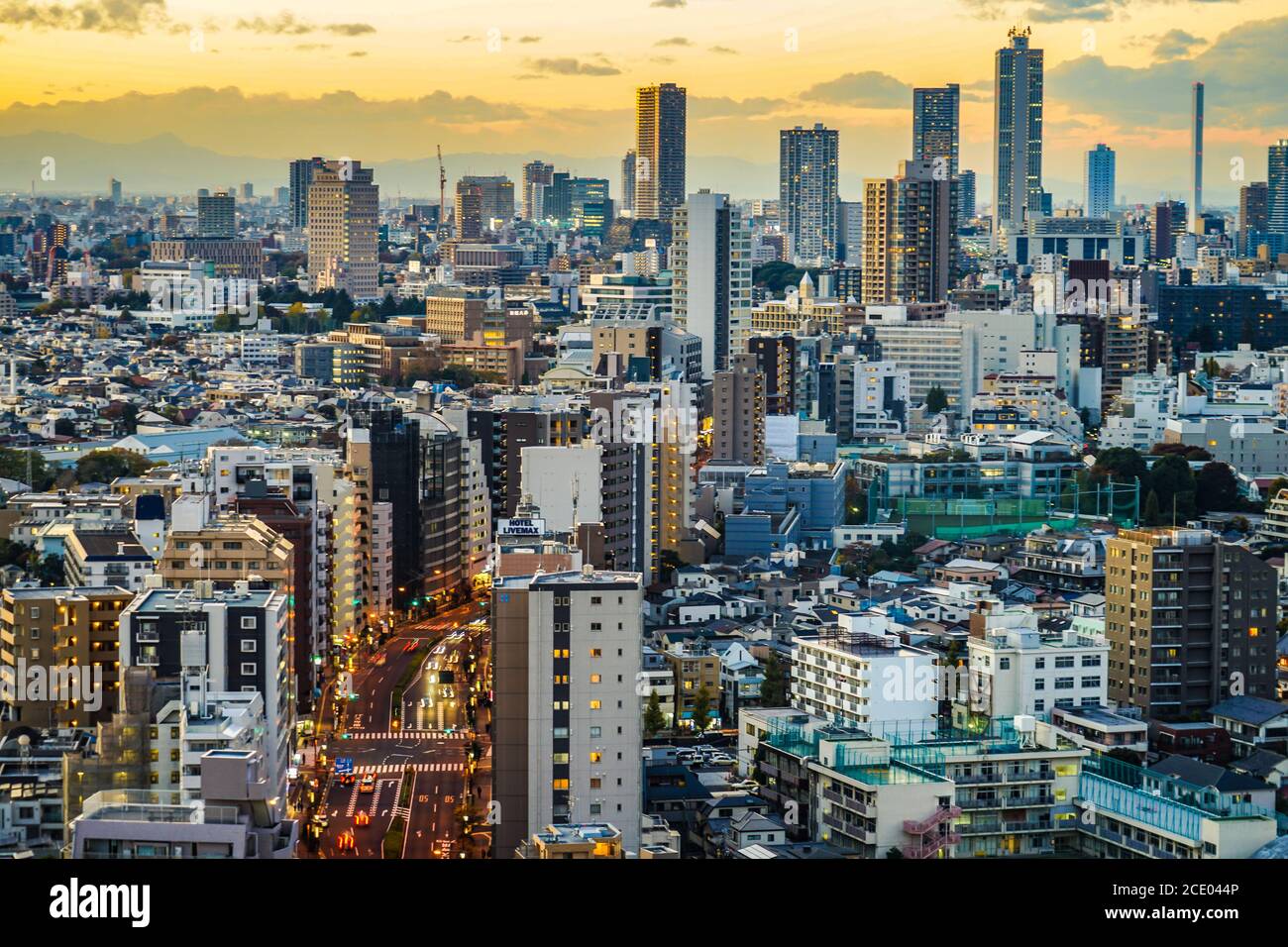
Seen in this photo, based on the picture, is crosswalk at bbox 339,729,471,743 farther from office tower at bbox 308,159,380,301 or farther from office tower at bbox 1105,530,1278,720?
office tower at bbox 308,159,380,301

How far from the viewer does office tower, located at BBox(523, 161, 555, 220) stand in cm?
2980

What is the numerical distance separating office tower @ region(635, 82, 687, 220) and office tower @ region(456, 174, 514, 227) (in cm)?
455

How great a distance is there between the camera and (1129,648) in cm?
796

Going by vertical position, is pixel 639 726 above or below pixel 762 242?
below

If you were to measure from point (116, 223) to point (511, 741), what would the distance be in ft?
69.9

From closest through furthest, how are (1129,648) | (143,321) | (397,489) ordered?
(1129,648)
(397,489)
(143,321)

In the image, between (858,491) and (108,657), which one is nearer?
(108,657)

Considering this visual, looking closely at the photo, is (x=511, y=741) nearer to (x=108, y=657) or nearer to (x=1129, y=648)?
(x=108, y=657)

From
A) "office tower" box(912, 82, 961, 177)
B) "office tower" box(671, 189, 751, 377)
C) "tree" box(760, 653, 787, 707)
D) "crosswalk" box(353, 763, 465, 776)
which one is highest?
"office tower" box(912, 82, 961, 177)

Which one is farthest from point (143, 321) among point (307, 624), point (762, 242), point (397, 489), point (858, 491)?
point (307, 624)

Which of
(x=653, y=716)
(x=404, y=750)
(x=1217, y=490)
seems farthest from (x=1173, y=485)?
(x=404, y=750)

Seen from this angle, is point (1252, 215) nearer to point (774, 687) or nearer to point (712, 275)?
point (712, 275)

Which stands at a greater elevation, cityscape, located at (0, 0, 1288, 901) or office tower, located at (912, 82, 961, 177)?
office tower, located at (912, 82, 961, 177)

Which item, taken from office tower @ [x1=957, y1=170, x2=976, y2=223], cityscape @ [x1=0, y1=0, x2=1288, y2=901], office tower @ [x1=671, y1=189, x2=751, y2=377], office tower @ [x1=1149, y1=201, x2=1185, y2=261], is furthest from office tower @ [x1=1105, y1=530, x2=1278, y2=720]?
office tower @ [x1=1149, y1=201, x2=1185, y2=261]
